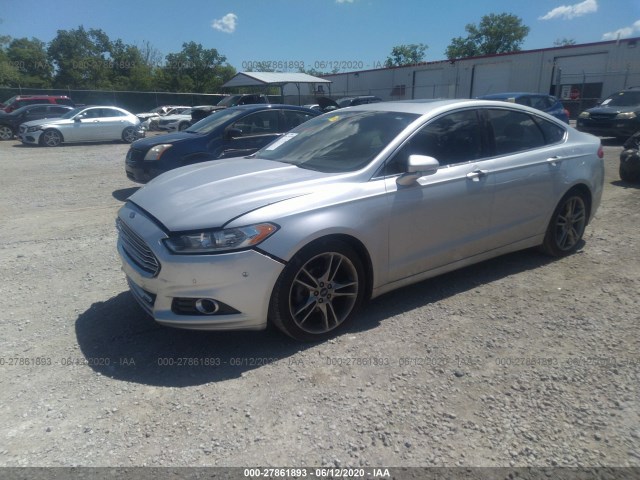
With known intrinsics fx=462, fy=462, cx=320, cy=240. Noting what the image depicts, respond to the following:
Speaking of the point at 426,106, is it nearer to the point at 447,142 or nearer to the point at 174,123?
the point at 447,142

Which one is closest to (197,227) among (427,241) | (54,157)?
(427,241)

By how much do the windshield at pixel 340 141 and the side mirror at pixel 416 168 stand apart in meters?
0.29

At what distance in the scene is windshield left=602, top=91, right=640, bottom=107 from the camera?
15836 millimetres

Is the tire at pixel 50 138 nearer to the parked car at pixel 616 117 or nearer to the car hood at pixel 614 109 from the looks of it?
the parked car at pixel 616 117

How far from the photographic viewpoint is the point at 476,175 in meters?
3.92

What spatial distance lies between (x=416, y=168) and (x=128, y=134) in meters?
18.4

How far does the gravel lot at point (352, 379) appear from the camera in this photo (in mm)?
2346


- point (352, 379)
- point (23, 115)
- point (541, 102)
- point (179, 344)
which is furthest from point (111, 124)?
point (352, 379)

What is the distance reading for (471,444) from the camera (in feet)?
7.73

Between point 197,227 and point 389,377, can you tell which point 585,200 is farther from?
point 197,227

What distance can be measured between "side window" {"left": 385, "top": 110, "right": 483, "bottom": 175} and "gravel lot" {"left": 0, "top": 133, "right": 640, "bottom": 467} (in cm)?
118

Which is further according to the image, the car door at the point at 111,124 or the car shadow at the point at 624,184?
the car door at the point at 111,124

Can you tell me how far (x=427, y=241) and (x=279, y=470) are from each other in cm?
212

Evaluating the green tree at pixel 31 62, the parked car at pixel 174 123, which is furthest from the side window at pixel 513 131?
the green tree at pixel 31 62
